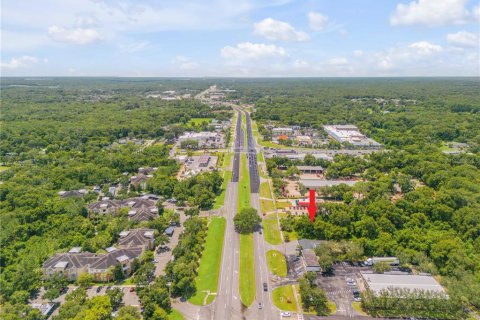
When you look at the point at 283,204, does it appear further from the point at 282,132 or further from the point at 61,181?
the point at 282,132

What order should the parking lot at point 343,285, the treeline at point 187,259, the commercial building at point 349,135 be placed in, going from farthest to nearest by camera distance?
the commercial building at point 349,135 → the treeline at point 187,259 → the parking lot at point 343,285

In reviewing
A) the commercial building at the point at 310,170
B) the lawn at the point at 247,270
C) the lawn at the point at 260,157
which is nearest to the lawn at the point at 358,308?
the lawn at the point at 247,270

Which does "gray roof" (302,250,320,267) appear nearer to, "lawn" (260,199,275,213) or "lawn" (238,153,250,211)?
"lawn" (260,199,275,213)

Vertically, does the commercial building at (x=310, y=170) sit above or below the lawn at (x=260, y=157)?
below

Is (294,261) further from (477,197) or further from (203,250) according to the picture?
(477,197)

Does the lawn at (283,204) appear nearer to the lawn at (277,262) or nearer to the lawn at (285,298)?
the lawn at (277,262)

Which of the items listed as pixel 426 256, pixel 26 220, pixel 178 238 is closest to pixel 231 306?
pixel 178 238
